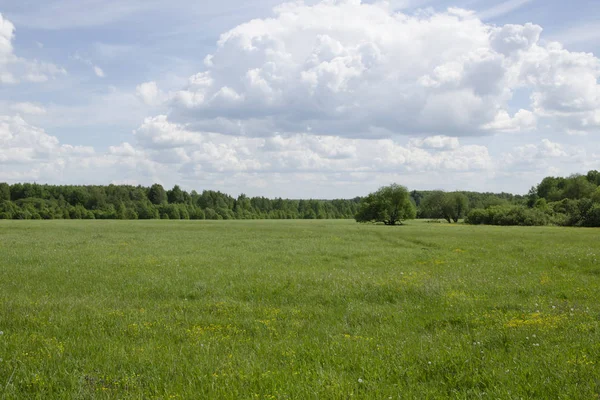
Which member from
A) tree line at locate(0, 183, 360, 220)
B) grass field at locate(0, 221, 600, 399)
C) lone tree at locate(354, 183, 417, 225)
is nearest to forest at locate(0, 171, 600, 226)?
tree line at locate(0, 183, 360, 220)

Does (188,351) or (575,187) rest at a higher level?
(575,187)

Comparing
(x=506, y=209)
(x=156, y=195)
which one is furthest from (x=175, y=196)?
(x=506, y=209)

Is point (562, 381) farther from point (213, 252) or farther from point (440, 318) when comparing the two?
point (213, 252)

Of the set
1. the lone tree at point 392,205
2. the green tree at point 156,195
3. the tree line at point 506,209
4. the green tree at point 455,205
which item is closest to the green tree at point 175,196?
the green tree at point 156,195

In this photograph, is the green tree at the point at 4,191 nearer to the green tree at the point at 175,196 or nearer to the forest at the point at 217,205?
the forest at the point at 217,205

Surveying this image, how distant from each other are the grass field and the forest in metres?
81.1

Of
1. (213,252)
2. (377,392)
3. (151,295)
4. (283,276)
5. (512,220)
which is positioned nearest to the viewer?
(377,392)

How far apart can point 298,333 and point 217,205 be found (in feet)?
554

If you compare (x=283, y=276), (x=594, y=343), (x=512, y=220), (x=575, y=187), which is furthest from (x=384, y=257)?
(x=575, y=187)

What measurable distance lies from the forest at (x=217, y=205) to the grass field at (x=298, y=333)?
8105 centimetres

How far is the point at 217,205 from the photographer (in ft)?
575

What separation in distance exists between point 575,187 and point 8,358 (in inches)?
5611

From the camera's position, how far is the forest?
304 feet

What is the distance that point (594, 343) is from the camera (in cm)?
806
